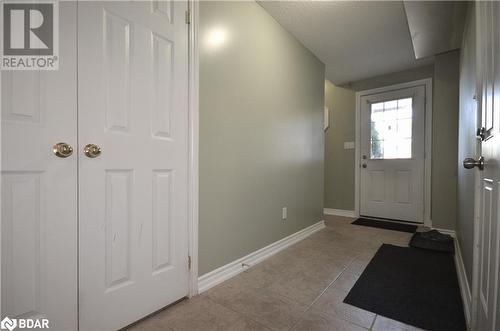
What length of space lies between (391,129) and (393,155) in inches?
16.2

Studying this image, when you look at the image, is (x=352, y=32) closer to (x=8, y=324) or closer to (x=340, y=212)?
(x=340, y=212)

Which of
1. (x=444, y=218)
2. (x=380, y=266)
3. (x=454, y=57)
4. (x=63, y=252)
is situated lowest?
(x=380, y=266)

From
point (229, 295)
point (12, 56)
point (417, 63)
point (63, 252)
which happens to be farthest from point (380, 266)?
point (417, 63)

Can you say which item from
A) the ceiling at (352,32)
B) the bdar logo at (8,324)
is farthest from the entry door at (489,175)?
the bdar logo at (8,324)

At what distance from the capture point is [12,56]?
90cm

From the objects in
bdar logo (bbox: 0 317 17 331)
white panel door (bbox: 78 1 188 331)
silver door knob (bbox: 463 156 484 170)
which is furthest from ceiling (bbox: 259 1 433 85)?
bdar logo (bbox: 0 317 17 331)

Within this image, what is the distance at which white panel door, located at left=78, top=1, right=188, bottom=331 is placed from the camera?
1065 millimetres

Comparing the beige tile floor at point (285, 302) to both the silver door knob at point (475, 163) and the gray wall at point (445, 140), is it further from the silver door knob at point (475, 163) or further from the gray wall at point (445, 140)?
the gray wall at point (445, 140)

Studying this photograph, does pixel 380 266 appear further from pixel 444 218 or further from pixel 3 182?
pixel 3 182

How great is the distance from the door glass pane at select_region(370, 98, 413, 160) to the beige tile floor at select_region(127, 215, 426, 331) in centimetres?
197

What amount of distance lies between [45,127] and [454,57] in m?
4.07

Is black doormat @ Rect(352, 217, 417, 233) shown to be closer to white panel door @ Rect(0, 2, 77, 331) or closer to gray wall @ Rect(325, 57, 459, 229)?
gray wall @ Rect(325, 57, 459, 229)

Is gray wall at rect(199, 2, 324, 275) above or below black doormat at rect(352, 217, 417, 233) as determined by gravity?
above

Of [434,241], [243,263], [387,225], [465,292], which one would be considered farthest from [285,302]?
[387,225]
